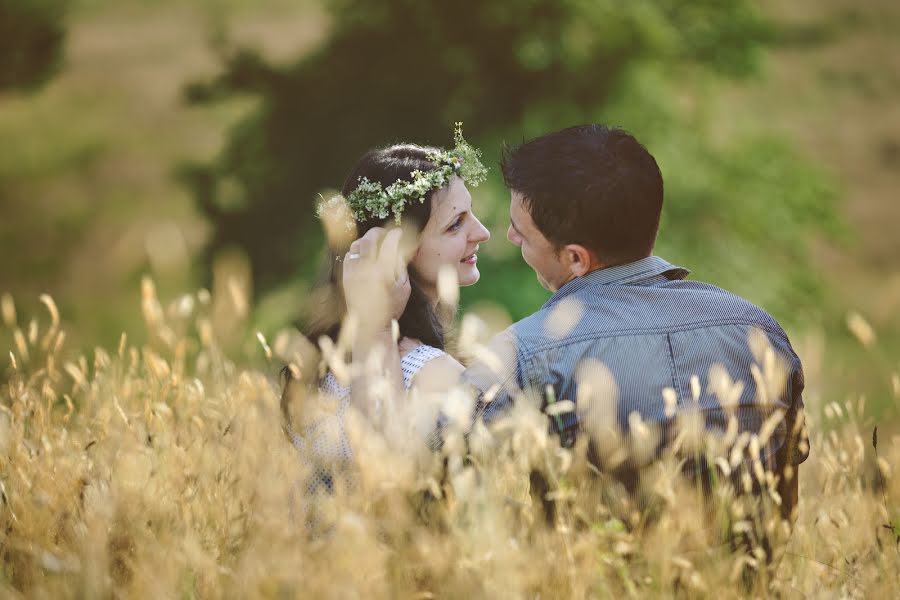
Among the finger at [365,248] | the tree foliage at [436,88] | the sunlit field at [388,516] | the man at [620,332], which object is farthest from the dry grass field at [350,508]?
the tree foliage at [436,88]

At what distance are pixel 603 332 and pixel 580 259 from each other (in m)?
0.31

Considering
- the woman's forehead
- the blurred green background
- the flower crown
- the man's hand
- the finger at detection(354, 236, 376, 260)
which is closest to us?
the man's hand

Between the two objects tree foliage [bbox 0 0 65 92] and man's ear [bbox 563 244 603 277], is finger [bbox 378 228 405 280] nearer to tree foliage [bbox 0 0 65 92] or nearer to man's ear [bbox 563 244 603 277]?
man's ear [bbox 563 244 603 277]

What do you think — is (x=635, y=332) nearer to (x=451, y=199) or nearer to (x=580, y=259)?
(x=580, y=259)

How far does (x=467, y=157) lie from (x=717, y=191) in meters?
6.13

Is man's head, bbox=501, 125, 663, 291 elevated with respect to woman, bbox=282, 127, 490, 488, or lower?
elevated

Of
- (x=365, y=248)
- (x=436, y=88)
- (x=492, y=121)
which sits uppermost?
(x=365, y=248)

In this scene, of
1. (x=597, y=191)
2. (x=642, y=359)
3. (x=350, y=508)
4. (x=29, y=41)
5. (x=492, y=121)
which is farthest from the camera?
(x=29, y=41)

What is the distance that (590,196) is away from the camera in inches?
105

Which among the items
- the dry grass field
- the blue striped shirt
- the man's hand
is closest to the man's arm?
the man's hand

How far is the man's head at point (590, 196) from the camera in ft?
8.77

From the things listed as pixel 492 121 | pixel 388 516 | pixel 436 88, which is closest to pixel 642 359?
pixel 388 516

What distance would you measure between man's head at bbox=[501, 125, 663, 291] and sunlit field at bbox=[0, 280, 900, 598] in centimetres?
59

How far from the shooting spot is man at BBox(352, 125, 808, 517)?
8.17 ft
